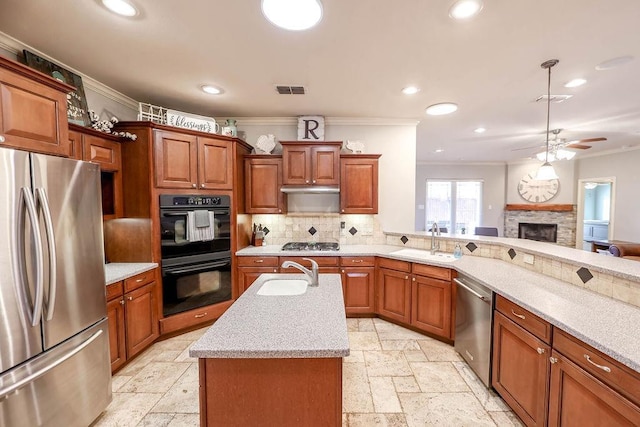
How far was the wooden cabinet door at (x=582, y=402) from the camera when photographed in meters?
1.08

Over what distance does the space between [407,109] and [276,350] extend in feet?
10.7

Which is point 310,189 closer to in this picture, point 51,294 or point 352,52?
point 352,52

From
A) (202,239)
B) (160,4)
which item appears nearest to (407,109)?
(160,4)

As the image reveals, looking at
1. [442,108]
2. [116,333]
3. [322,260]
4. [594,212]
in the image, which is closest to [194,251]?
[116,333]

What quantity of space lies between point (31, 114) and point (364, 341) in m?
3.16

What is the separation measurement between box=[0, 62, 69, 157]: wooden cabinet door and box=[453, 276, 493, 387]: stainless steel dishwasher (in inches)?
124

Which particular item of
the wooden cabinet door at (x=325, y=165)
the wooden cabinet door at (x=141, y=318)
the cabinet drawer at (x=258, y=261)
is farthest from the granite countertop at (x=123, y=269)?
the wooden cabinet door at (x=325, y=165)

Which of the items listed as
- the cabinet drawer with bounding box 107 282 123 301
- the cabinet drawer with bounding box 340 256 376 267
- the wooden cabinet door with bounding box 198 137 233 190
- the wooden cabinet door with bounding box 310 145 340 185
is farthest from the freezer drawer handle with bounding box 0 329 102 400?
the wooden cabinet door with bounding box 310 145 340 185

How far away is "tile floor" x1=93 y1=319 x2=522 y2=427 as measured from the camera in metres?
1.78

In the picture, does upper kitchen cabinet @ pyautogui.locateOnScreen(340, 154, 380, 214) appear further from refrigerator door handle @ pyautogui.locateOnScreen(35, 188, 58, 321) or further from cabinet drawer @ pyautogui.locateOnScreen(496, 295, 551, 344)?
refrigerator door handle @ pyautogui.locateOnScreen(35, 188, 58, 321)

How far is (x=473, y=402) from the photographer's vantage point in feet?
6.30

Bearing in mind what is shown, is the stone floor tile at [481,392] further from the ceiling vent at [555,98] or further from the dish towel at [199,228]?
the ceiling vent at [555,98]

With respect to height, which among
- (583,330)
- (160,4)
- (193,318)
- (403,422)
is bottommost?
(403,422)

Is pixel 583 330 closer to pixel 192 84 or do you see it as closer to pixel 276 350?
pixel 276 350
